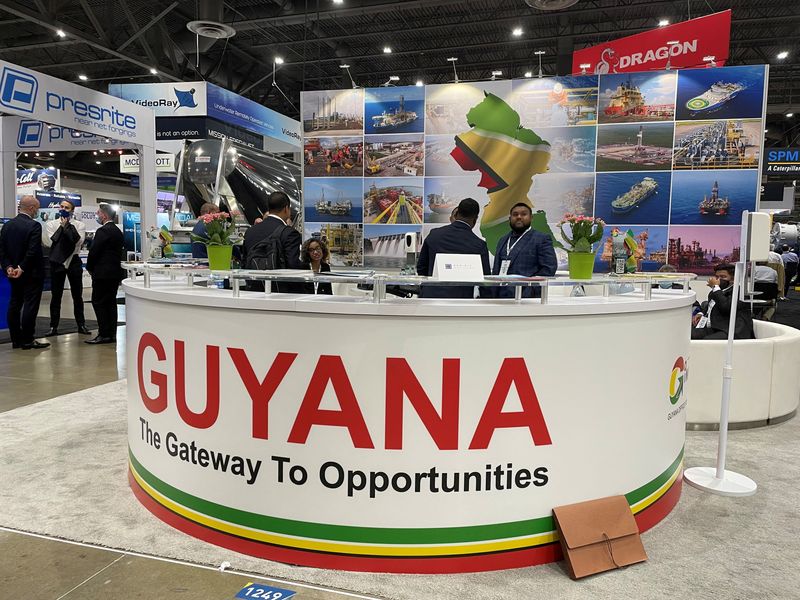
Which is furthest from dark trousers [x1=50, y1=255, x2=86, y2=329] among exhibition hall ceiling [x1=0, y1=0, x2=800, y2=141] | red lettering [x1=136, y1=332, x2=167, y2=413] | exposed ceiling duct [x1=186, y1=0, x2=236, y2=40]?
red lettering [x1=136, y1=332, x2=167, y2=413]

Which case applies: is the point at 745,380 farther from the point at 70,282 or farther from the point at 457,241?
the point at 70,282

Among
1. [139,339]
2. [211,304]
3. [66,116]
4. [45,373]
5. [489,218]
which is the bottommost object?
[45,373]

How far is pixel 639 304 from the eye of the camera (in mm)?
2447

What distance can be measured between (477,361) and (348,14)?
36.3ft

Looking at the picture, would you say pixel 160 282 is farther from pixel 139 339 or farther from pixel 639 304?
pixel 639 304

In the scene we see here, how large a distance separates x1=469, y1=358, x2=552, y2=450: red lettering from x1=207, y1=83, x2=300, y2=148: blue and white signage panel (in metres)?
10.2

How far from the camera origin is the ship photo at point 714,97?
22.0 feet

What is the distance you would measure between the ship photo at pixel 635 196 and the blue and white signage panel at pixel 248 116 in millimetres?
7542

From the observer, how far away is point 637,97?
699 cm

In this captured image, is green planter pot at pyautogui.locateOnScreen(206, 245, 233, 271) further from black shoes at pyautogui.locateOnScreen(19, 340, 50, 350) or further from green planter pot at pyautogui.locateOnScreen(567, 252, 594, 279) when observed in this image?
black shoes at pyautogui.locateOnScreen(19, 340, 50, 350)

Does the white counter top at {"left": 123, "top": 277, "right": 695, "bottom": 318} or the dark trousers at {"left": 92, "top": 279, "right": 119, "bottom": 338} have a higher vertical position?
the white counter top at {"left": 123, "top": 277, "right": 695, "bottom": 318}

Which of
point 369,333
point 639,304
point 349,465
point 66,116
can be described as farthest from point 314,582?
point 66,116

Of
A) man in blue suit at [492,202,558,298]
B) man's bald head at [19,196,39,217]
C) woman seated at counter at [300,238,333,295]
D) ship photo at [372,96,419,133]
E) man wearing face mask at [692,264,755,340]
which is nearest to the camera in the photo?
man in blue suit at [492,202,558,298]

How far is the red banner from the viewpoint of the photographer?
7.05 meters
